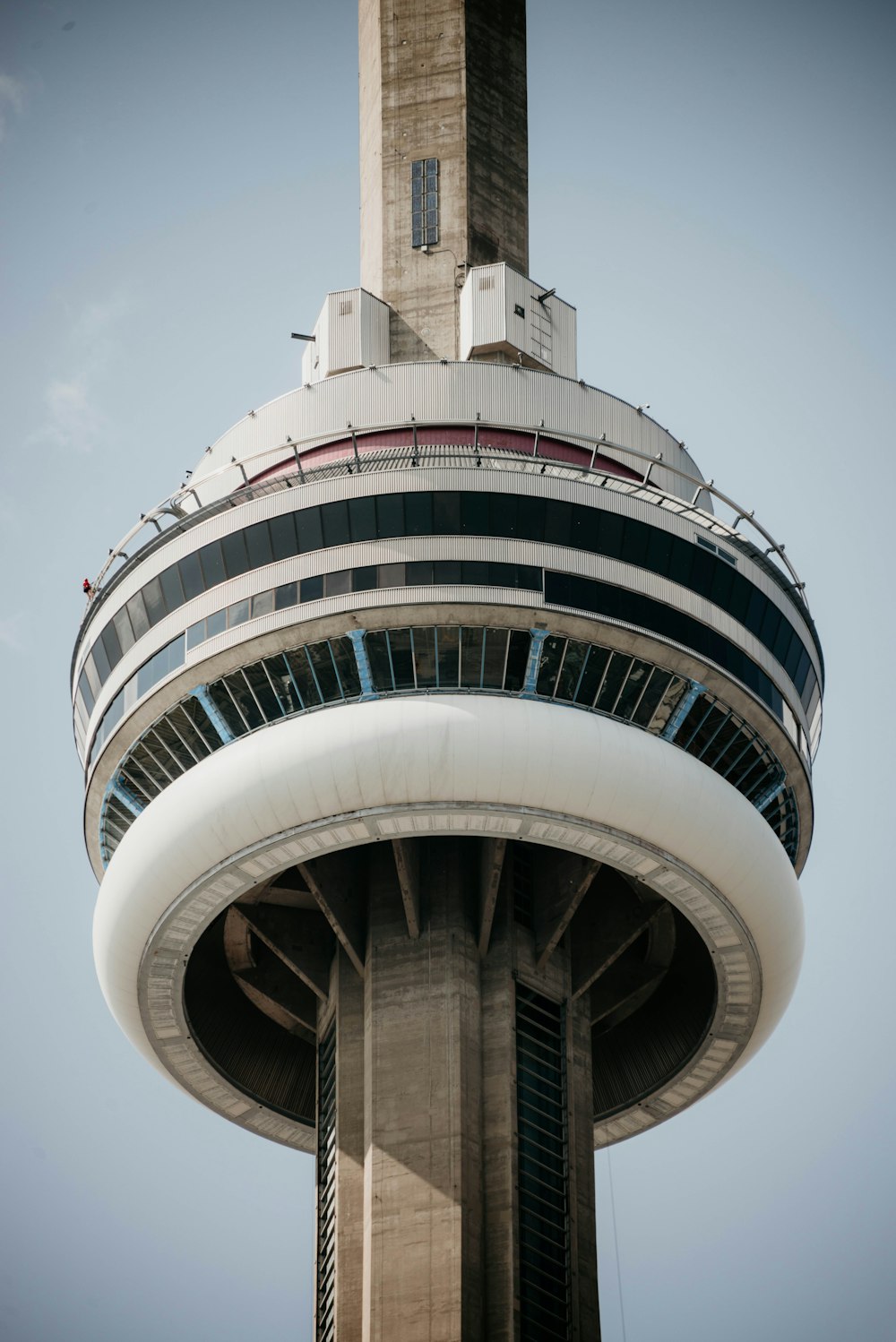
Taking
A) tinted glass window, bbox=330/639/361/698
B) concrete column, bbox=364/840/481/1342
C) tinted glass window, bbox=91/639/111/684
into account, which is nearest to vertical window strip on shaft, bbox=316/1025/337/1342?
concrete column, bbox=364/840/481/1342

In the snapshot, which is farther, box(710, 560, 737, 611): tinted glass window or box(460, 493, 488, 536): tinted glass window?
box(710, 560, 737, 611): tinted glass window

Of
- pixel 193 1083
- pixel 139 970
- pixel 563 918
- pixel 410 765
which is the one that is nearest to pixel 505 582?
pixel 410 765

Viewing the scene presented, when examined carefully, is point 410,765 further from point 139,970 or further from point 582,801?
point 139,970

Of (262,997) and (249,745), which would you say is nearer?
(249,745)

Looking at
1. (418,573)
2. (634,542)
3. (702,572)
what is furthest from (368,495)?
(702,572)

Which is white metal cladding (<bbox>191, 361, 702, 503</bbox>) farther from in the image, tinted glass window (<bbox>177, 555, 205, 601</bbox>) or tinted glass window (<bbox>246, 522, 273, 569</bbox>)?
tinted glass window (<bbox>177, 555, 205, 601</bbox>)

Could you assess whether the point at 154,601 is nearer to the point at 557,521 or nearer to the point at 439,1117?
the point at 557,521
